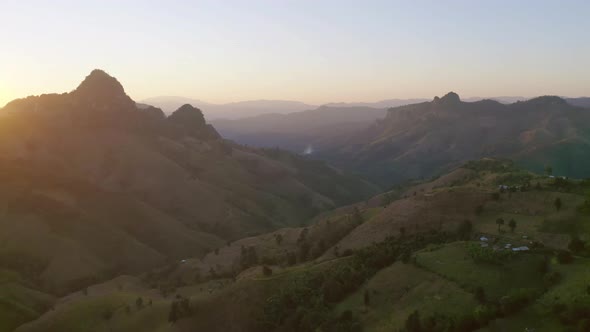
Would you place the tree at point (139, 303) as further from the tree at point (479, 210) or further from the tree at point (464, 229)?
the tree at point (479, 210)

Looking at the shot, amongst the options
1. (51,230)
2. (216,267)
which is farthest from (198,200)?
(216,267)

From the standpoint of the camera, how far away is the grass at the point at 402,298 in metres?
53.7

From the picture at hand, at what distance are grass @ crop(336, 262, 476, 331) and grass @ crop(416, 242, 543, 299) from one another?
142cm

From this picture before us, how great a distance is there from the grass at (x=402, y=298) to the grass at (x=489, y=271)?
1422mm

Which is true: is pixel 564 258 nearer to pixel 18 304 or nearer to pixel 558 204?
pixel 558 204

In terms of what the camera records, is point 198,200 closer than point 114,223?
No

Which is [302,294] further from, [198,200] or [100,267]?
[198,200]

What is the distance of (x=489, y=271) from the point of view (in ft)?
189

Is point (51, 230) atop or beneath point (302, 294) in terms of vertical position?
beneath

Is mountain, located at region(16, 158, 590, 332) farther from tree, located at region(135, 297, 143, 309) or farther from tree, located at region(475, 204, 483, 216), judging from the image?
tree, located at region(135, 297, 143, 309)

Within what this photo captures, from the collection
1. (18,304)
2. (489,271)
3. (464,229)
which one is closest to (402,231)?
(464,229)

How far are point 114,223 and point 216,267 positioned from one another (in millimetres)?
68288

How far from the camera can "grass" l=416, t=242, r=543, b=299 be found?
54219 millimetres

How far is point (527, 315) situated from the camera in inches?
1858
